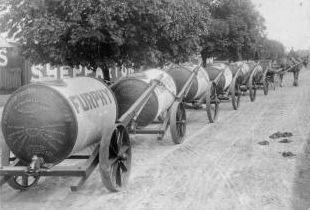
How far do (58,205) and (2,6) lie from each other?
7.50 metres

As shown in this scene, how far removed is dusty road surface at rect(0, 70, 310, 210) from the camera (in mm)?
6438

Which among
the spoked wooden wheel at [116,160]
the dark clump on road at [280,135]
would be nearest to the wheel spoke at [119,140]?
the spoked wooden wheel at [116,160]

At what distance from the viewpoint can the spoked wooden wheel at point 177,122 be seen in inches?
404

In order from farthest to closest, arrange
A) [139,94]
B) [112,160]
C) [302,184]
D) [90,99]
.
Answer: [139,94]
[90,99]
[302,184]
[112,160]

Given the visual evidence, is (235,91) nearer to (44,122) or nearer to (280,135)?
(280,135)

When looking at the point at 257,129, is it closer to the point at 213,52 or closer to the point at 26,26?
the point at 26,26

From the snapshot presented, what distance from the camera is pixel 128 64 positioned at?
46.5 feet

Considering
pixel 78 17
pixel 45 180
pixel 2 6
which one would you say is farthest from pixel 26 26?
pixel 45 180

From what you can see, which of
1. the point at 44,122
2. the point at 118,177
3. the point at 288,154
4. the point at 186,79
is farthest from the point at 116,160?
the point at 186,79

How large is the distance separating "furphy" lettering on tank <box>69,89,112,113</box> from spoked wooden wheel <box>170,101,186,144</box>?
2.24 m

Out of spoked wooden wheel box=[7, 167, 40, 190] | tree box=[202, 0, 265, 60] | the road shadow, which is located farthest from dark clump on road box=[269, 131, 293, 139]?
tree box=[202, 0, 265, 60]

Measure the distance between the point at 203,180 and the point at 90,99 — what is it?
6.81ft

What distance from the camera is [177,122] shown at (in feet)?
35.1

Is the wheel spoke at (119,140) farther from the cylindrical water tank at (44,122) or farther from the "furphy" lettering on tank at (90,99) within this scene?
the "furphy" lettering on tank at (90,99)
